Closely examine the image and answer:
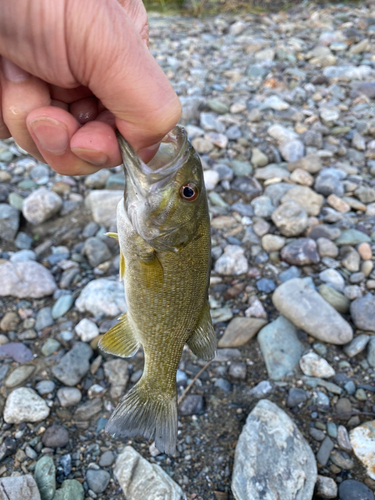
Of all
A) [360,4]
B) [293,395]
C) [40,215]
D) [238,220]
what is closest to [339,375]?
[293,395]

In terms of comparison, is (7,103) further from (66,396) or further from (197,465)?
(197,465)

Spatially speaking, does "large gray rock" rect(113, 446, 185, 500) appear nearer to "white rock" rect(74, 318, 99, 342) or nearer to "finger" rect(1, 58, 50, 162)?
"white rock" rect(74, 318, 99, 342)

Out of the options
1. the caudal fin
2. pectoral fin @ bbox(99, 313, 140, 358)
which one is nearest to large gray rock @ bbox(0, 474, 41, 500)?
the caudal fin

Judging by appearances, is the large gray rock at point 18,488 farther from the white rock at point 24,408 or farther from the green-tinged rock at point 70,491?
the white rock at point 24,408

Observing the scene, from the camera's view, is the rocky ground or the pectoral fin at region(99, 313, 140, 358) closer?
the pectoral fin at region(99, 313, 140, 358)

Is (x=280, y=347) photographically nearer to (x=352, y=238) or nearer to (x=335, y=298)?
(x=335, y=298)
